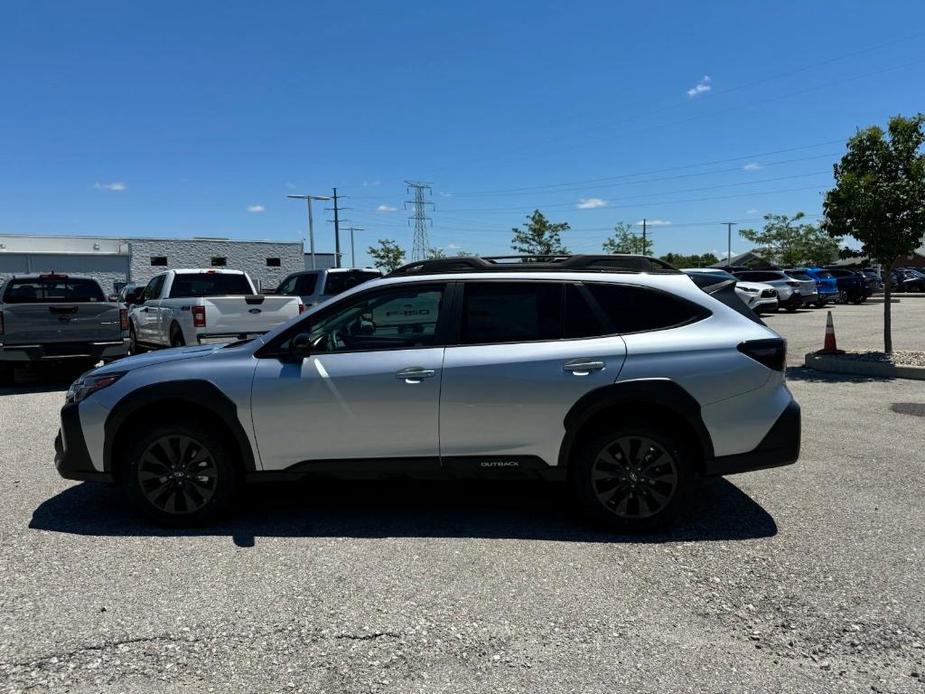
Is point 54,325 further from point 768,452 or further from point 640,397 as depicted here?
point 768,452

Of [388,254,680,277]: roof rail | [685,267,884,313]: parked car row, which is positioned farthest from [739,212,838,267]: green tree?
[388,254,680,277]: roof rail

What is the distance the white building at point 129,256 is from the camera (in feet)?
186

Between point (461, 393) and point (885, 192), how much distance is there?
9.30m

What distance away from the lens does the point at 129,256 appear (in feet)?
191

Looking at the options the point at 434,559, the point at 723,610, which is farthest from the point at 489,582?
the point at 723,610

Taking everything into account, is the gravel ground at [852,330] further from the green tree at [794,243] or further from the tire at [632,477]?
the green tree at [794,243]

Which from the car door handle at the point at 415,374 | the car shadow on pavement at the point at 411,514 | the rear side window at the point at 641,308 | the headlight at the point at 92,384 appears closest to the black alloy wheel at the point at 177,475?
the car shadow on pavement at the point at 411,514

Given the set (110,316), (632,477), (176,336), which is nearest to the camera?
(632,477)

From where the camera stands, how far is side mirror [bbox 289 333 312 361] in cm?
424

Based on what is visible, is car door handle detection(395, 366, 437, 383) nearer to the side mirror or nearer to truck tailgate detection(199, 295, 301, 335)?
the side mirror

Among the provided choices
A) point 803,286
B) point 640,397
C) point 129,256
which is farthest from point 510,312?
point 129,256

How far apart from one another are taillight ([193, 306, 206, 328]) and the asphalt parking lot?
5515 mm

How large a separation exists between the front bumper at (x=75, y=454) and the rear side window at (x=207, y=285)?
877 centimetres

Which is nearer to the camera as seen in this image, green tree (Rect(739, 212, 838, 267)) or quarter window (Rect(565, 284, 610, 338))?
quarter window (Rect(565, 284, 610, 338))
